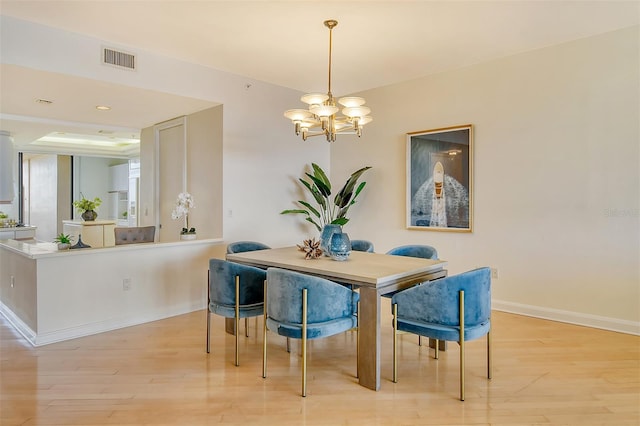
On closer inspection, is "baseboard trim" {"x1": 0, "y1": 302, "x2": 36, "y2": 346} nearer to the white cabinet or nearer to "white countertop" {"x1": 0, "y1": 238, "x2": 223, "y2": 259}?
"white countertop" {"x1": 0, "y1": 238, "x2": 223, "y2": 259}

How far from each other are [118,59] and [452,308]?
12.5ft

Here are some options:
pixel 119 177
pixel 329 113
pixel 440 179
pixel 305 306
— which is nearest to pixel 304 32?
pixel 329 113

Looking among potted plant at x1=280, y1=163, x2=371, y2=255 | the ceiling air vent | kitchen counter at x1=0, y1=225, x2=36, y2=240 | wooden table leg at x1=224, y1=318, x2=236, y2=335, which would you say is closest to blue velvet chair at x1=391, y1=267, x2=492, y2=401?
wooden table leg at x1=224, y1=318, x2=236, y2=335

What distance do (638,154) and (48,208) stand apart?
35.0ft

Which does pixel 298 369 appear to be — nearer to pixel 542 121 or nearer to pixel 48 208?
pixel 542 121

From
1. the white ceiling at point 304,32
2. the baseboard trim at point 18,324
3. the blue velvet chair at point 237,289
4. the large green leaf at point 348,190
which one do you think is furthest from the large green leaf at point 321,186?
the baseboard trim at point 18,324

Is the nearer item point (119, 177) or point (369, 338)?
point (369, 338)

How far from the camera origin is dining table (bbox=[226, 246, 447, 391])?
2.62 metres

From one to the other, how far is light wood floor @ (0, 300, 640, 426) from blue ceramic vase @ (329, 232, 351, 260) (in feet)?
2.70

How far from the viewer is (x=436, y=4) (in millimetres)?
3188

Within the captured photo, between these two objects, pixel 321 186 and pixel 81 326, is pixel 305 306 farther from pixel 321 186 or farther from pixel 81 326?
pixel 321 186

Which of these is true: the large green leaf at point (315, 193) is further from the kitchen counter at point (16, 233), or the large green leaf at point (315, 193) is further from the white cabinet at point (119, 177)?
the white cabinet at point (119, 177)

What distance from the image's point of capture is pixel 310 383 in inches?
108

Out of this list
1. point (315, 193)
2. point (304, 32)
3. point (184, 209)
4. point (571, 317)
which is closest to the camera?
point (304, 32)
